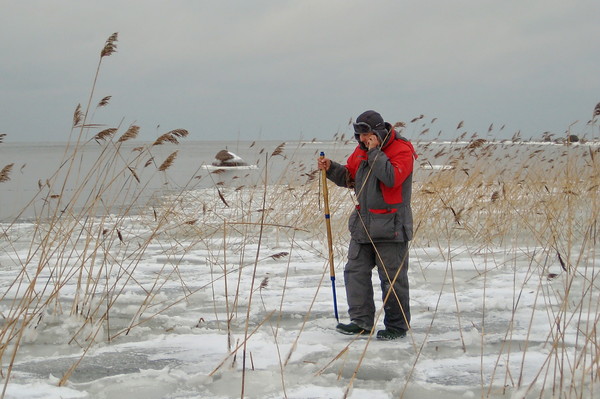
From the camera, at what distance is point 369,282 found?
3.62 meters

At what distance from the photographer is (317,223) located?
23.3ft

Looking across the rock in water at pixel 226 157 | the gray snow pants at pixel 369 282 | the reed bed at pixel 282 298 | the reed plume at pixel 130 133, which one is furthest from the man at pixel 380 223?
the rock in water at pixel 226 157

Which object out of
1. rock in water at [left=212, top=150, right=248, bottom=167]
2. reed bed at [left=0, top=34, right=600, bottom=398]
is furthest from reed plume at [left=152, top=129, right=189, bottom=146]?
rock in water at [left=212, top=150, right=248, bottom=167]

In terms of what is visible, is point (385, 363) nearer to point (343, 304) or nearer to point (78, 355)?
point (343, 304)

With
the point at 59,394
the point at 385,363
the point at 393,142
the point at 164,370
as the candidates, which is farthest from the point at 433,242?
the point at 59,394

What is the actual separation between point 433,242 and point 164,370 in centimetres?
444

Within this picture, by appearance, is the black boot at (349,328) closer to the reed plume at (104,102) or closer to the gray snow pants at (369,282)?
the gray snow pants at (369,282)

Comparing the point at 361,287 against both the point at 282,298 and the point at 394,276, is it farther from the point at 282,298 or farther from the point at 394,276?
the point at 282,298

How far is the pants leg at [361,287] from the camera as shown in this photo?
11.7 feet

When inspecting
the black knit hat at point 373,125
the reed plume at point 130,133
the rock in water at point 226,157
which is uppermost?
the black knit hat at point 373,125

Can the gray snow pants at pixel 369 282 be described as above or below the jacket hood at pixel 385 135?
below

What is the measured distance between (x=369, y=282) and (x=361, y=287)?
6 centimetres

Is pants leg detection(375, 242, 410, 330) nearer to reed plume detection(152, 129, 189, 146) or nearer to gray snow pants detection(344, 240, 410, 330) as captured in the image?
gray snow pants detection(344, 240, 410, 330)

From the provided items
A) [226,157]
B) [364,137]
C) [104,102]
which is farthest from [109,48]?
[226,157]
